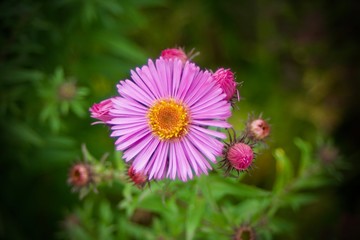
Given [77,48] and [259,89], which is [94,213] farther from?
[259,89]

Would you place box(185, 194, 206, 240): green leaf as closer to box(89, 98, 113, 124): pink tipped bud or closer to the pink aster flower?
the pink aster flower

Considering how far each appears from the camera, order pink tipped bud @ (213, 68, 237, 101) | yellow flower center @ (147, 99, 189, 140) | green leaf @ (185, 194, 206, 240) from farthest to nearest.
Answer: green leaf @ (185, 194, 206, 240) → yellow flower center @ (147, 99, 189, 140) → pink tipped bud @ (213, 68, 237, 101)

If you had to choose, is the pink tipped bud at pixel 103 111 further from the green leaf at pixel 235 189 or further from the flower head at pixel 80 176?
the green leaf at pixel 235 189

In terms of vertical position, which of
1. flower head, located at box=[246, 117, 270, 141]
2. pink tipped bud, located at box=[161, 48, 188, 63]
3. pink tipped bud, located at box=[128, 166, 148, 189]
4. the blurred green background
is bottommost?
pink tipped bud, located at box=[128, 166, 148, 189]

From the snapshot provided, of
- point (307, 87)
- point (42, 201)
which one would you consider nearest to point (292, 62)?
point (307, 87)

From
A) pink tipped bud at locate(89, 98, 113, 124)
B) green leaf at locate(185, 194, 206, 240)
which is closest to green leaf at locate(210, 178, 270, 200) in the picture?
green leaf at locate(185, 194, 206, 240)

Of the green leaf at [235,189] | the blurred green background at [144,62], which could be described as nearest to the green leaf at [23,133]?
the blurred green background at [144,62]

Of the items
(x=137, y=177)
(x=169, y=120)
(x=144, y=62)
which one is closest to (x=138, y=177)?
(x=137, y=177)
